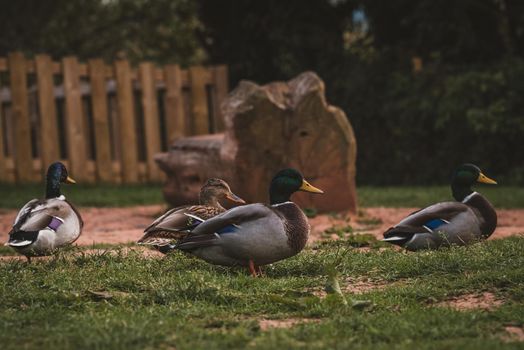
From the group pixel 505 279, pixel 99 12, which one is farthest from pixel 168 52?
pixel 505 279

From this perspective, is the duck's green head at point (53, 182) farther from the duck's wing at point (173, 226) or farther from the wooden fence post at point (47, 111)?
the wooden fence post at point (47, 111)

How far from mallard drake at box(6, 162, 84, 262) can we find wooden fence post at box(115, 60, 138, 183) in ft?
30.2

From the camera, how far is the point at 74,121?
55.9 ft

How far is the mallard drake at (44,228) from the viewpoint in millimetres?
7672

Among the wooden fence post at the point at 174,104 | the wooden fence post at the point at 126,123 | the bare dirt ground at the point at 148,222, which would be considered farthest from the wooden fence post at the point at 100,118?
the bare dirt ground at the point at 148,222

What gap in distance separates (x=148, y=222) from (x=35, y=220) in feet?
14.0

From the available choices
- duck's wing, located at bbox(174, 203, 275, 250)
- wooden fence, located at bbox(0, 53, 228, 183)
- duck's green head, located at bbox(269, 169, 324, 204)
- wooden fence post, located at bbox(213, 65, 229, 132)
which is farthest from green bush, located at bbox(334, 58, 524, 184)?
duck's wing, located at bbox(174, 203, 275, 250)

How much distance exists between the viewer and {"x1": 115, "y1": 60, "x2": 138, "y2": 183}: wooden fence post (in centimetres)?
1733

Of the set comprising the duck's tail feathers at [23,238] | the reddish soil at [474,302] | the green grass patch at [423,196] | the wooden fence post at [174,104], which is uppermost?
the wooden fence post at [174,104]

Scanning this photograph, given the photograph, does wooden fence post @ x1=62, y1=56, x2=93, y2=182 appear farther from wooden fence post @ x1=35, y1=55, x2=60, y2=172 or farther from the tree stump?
the tree stump

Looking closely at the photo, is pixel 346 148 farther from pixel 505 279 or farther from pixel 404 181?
pixel 505 279

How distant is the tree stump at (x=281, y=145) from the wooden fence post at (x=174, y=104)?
16.7ft

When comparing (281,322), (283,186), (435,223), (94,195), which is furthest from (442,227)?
(94,195)

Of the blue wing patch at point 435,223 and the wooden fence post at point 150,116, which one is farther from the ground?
the wooden fence post at point 150,116
